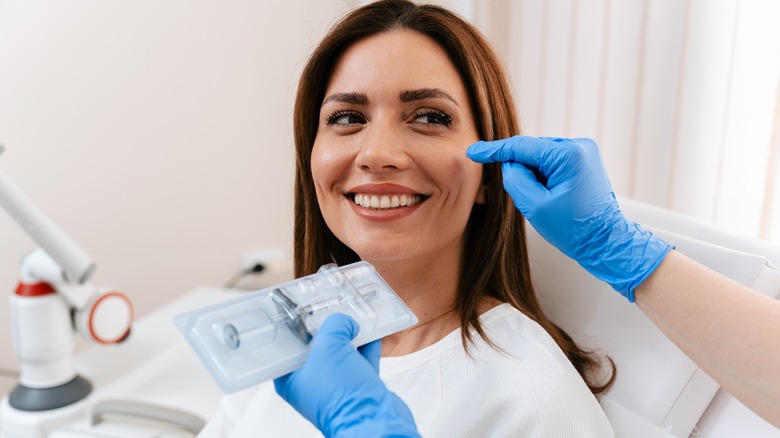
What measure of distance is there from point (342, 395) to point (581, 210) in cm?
42

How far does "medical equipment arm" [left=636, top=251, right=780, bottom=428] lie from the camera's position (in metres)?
0.72

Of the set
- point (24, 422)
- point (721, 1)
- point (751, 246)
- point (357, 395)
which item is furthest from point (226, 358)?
point (721, 1)

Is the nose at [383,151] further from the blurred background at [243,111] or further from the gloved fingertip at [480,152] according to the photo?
the blurred background at [243,111]

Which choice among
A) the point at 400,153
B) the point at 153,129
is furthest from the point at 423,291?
the point at 153,129

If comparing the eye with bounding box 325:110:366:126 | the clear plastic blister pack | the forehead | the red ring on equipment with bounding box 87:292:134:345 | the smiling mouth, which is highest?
the forehead

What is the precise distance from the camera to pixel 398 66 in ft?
3.33

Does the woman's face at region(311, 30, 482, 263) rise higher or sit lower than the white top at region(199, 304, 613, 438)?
higher

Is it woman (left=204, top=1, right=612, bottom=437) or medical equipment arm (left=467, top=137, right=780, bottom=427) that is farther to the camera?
woman (left=204, top=1, right=612, bottom=437)

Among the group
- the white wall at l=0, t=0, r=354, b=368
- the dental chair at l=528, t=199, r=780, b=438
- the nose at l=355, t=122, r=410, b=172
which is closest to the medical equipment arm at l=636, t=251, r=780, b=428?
the dental chair at l=528, t=199, r=780, b=438

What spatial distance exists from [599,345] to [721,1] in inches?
36.6

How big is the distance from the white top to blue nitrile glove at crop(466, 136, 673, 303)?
155 millimetres

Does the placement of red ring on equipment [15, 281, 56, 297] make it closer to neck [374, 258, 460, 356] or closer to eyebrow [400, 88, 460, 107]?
neck [374, 258, 460, 356]

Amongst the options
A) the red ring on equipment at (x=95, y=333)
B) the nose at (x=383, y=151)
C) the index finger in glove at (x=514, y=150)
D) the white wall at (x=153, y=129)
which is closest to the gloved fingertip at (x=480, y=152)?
the index finger in glove at (x=514, y=150)

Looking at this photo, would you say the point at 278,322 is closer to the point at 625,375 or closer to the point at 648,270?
the point at 648,270
